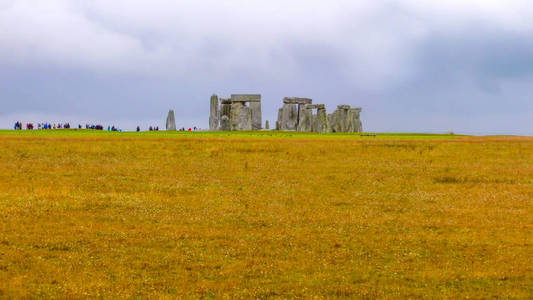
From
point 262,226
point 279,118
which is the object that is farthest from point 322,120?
point 262,226

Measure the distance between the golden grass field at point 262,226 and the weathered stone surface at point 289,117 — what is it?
33.5 m

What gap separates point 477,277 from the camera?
1319 cm

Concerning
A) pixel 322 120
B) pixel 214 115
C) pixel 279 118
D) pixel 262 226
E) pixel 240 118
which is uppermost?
pixel 214 115

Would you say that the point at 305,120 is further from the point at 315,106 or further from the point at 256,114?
the point at 256,114

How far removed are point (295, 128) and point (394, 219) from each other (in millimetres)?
49298

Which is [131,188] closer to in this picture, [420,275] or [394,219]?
[394,219]

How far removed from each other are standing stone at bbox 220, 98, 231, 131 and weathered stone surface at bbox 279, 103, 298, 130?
644cm

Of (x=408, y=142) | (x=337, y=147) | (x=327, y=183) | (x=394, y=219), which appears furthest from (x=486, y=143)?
(x=394, y=219)

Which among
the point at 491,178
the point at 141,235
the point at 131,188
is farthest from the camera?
the point at 491,178

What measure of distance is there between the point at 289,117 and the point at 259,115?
14.2 ft

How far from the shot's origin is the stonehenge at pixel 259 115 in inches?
2564

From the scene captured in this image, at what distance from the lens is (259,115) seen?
6594 centimetres

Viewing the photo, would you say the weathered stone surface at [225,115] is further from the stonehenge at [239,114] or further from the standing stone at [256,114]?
the standing stone at [256,114]

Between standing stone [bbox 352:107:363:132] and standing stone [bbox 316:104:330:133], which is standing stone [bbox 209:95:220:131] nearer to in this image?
standing stone [bbox 316:104:330:133]
